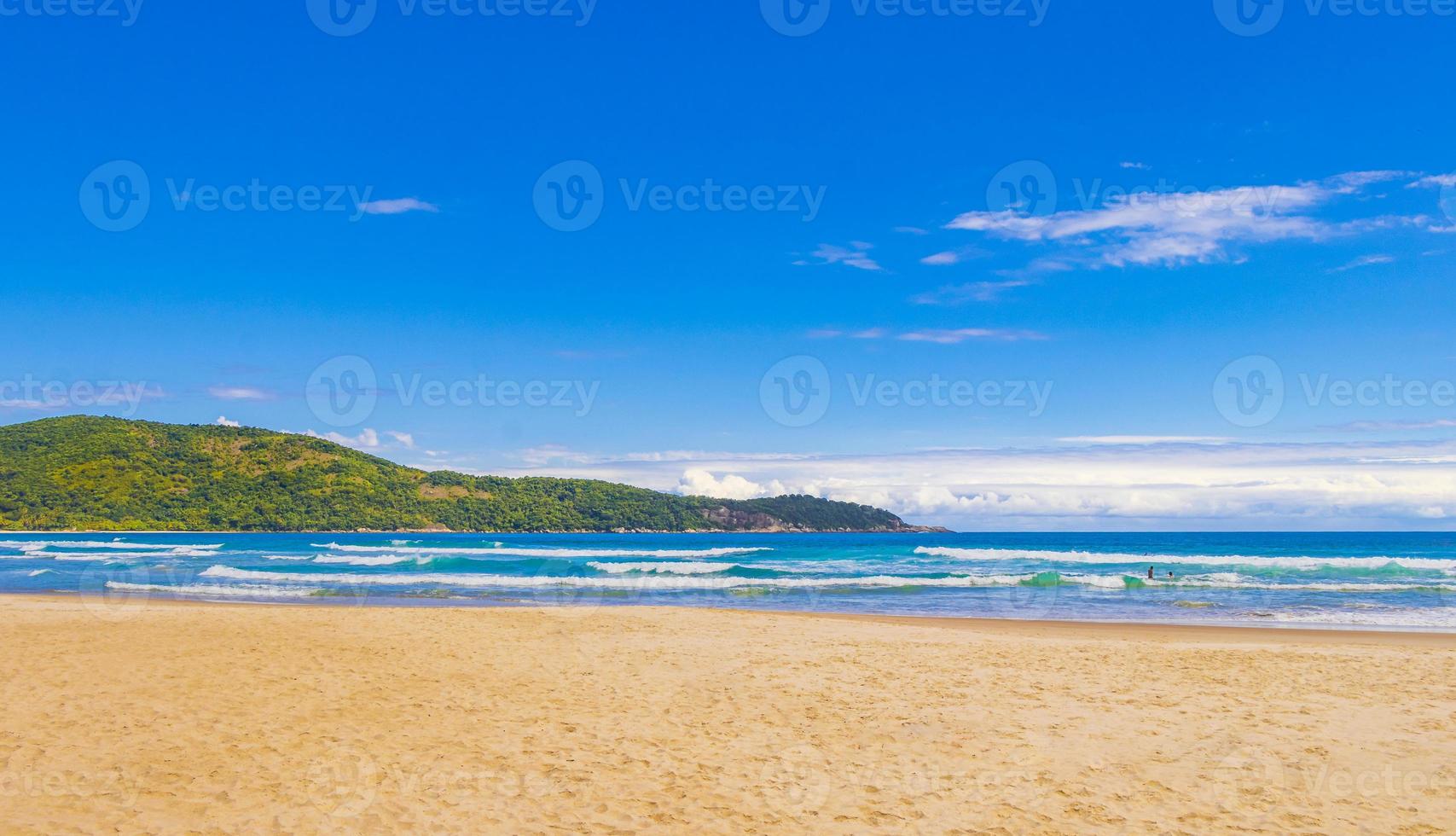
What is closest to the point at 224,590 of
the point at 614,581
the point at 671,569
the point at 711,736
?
the point at 614,581

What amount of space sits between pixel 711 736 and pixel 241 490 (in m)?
107

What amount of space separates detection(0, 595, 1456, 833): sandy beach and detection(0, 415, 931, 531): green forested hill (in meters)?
92.0

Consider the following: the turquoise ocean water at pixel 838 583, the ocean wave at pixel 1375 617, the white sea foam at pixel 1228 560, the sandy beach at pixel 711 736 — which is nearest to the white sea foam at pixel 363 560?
the turquoise ocean water at pixel 838 583

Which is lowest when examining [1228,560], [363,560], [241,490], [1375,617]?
[363,560]

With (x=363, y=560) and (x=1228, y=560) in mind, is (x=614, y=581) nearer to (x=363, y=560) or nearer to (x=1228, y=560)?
(x=363, y=560)

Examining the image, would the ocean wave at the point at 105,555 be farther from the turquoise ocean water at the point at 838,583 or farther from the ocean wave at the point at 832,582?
the ocean wave at the point at 832,582

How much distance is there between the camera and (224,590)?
27.6 meters

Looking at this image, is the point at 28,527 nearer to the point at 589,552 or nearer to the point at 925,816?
the point at 589,552

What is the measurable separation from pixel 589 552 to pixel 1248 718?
188ft

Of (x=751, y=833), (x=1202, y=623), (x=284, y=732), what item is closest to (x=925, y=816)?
(x=751, y=833)

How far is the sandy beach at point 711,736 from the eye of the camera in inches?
248

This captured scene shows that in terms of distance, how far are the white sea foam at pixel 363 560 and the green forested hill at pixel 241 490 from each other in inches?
1907

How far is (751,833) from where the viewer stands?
233 inches

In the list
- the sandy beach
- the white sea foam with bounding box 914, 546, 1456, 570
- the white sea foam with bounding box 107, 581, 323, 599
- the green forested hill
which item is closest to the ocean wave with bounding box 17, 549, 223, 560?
the white sea foam with bounding box 107, 581, 323, 599
